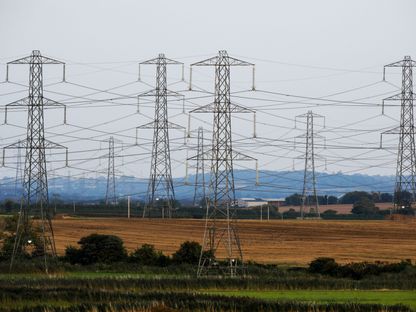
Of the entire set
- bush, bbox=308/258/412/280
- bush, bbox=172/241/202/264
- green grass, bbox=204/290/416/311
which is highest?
bush, bbox=172/241/202/264

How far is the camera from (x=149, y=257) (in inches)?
2692

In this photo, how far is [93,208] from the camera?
14712 cm

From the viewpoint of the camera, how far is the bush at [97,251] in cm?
6989

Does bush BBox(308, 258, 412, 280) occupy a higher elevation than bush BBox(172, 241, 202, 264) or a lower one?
lower

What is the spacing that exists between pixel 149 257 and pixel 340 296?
77.2 feet

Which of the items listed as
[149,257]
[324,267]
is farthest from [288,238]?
[324,267]

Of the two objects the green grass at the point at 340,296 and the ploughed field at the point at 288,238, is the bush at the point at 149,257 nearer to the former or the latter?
the ploughed field at the point at 288,238

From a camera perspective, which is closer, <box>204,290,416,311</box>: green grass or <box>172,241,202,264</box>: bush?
<box>204,290,416,311</box>: green grass

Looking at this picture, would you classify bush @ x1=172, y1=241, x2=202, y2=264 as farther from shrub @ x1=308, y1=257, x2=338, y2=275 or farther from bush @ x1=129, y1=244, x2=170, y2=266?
shrub @ x1=308, y1=257, x2=338, y2=275

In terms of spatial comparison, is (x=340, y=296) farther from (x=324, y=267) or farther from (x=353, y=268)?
(x=324, y=267)

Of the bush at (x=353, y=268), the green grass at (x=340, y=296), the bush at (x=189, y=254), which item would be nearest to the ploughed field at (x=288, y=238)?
the bush at (x=189, y=254)

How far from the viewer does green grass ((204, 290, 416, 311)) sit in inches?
1721

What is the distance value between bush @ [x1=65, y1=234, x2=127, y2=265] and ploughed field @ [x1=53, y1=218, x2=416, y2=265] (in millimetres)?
4922

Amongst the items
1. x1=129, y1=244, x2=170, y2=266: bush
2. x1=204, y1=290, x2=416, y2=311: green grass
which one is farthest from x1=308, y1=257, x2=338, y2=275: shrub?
x1=129, y1=244, x2=170, y2=266: bush
